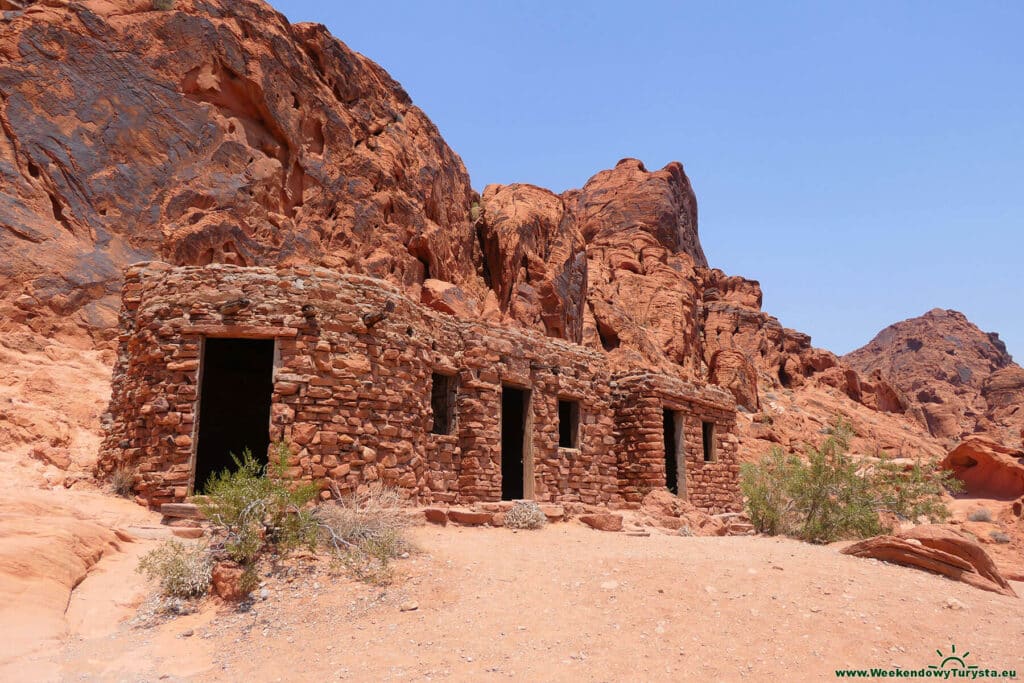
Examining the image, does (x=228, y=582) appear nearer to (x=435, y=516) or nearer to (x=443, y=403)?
(x=435, y=516)

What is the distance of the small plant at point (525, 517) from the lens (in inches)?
402

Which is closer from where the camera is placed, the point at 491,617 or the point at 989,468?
the point at 491,617

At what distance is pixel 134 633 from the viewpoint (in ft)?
18.5

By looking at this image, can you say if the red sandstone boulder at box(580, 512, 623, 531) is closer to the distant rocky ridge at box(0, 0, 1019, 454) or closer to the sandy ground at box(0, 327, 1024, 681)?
the sandy ground at box(0, 327, 1024, 681)

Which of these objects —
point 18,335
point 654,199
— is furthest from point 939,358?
point 18,335

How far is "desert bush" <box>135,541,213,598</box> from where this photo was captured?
6.19 metres

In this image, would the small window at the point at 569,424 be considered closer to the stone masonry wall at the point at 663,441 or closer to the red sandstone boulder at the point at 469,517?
the stone masonry wall at the point at 663,441

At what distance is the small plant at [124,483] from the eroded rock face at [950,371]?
175 ft

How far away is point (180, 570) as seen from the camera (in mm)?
6273

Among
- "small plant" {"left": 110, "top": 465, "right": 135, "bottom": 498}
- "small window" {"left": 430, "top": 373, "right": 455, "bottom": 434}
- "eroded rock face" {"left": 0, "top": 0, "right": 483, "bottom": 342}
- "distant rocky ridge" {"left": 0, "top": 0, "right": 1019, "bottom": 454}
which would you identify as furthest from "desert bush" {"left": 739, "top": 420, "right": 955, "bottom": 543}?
"eroded rock face" {"left": 0, "top": 0, "right": 483, "bottom": 342}

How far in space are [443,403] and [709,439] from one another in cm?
740

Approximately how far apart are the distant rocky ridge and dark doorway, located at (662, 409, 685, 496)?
8.82m

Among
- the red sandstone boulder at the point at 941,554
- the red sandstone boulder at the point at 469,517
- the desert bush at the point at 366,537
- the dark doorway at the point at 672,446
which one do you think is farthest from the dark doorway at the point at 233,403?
the red sandstone boulder at the point at 941,554

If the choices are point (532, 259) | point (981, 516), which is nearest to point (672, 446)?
point (981, 516)
